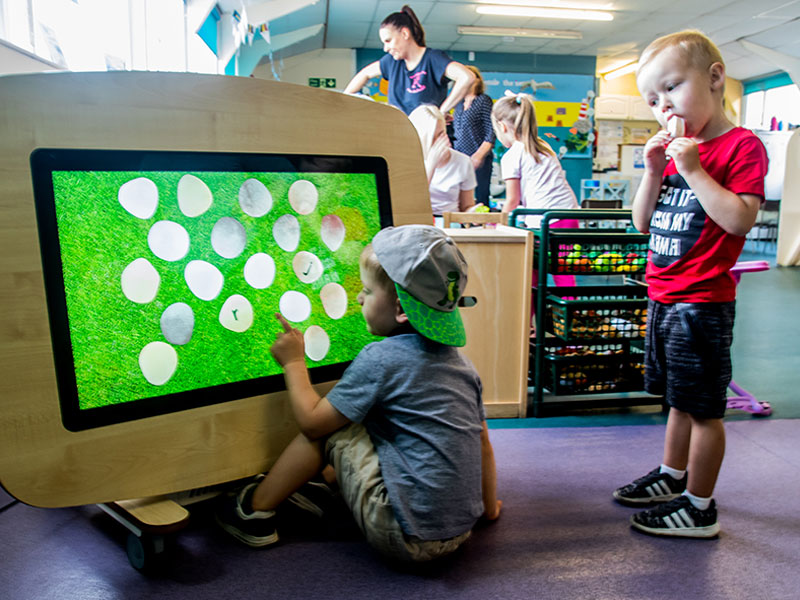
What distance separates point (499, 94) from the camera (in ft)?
30.3

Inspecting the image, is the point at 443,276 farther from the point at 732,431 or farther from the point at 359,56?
the point at 359,56

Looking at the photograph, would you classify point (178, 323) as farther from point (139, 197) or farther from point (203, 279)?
point (139, 197)

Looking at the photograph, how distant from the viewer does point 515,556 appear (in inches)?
53.0

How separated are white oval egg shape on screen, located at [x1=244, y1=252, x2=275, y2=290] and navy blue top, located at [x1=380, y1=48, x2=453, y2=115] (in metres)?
2.39

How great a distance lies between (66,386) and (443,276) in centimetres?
70

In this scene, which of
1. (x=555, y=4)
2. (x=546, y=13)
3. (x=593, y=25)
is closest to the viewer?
(x=555, y=4)

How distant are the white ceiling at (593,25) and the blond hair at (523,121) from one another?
357 centimetres

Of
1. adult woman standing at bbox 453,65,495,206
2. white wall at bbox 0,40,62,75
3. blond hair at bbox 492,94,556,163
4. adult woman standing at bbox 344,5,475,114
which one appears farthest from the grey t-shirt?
adult woman standing at bbox 453,65,495,206

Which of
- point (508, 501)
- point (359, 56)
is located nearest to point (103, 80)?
point (508, 501)

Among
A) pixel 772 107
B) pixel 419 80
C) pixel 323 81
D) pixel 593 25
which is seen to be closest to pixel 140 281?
pixel 419 80

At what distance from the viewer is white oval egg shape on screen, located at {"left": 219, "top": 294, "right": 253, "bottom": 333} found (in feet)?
4.19

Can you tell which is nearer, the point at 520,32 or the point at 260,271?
the point at 260,271

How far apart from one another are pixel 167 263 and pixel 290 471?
0.50 metres

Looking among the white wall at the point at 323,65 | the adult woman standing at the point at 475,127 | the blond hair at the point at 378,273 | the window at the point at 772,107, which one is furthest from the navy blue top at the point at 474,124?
the window at the point at 772,107
